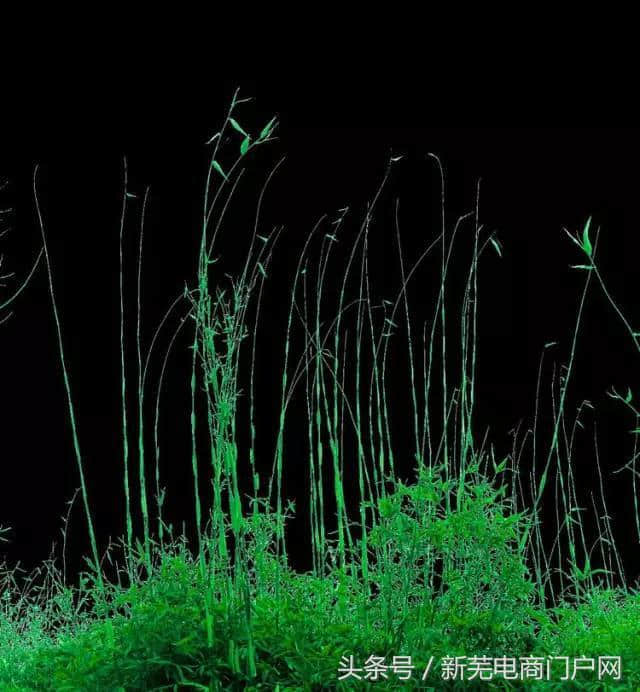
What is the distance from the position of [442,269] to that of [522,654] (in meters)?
1.57

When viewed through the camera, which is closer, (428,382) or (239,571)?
(239,571)

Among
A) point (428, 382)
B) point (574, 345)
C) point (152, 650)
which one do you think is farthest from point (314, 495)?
point (574, 345)

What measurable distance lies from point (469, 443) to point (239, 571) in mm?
1063

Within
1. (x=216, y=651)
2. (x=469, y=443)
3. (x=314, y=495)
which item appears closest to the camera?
(x=216, y=651)

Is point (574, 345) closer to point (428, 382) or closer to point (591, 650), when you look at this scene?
point (428, 382)

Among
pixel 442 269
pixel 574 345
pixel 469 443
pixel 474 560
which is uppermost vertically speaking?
pixel 442 269

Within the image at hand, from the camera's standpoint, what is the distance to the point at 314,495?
13.1ft

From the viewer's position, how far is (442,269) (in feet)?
13.0

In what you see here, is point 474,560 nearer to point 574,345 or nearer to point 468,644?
point 468,644

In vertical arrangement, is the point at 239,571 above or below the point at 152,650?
above

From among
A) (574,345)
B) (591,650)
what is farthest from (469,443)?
(591,650)

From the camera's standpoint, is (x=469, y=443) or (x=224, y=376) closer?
(x=224, y=376)

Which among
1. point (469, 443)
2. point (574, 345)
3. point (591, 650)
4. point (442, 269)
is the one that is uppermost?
point (442, 269)

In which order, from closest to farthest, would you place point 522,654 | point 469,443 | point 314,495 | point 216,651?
point 216,651 < point 522,654 < point 469,443 < point 314,495
